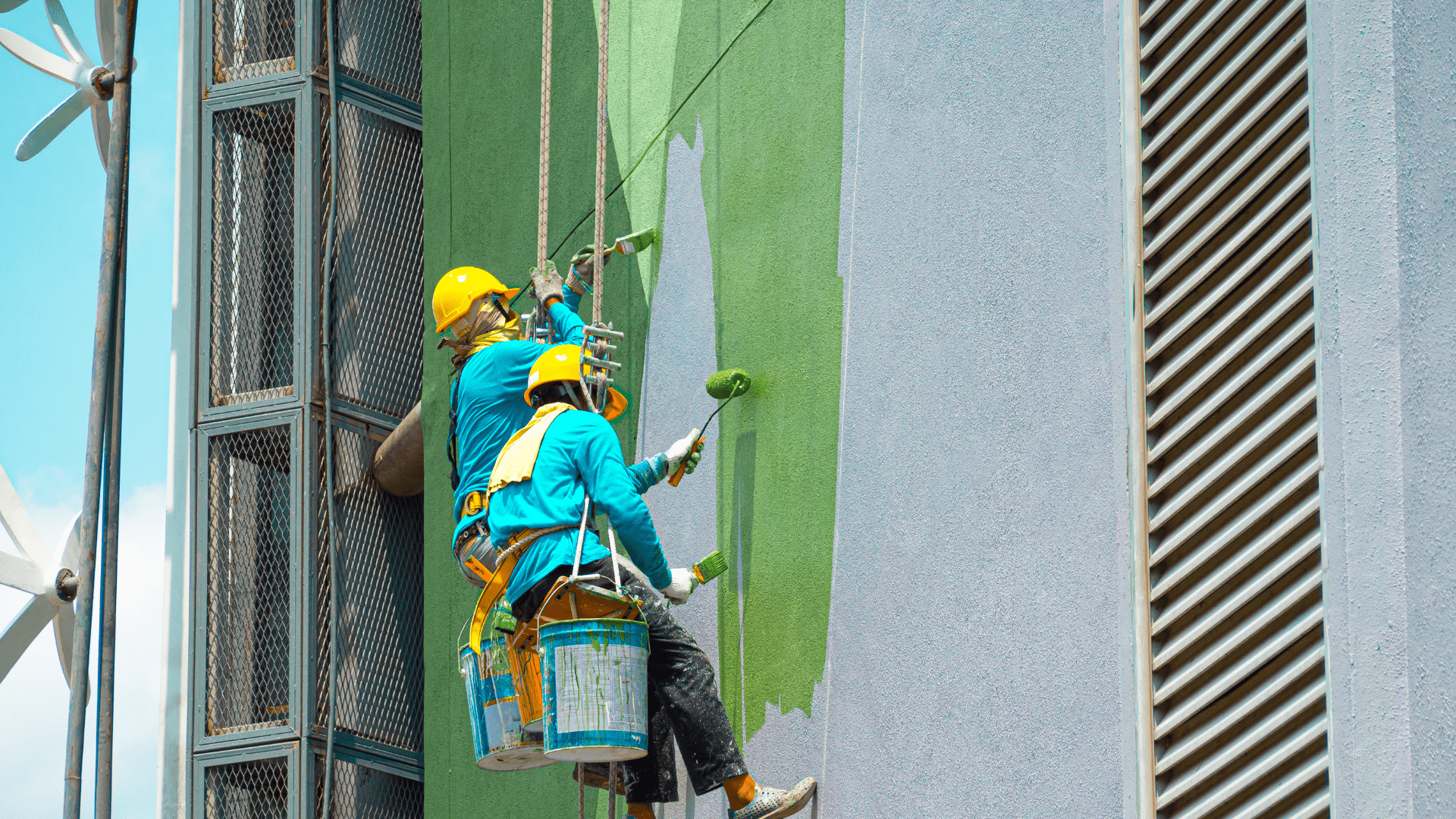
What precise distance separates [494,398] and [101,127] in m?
10.0

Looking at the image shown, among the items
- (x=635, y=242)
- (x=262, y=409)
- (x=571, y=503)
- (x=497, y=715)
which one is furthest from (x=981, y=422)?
(x=262, y=409)


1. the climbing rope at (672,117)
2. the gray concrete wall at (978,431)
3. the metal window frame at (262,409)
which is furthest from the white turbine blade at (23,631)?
the gray concrete wall at (978,431)

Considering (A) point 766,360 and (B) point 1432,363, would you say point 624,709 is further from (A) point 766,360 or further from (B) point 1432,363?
(B) point 1432,363

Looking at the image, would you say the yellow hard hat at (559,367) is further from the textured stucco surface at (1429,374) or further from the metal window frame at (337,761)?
the metal window frame at (337,761)

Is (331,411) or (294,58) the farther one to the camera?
(294,58)

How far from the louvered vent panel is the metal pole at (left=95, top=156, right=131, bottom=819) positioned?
21.9ft

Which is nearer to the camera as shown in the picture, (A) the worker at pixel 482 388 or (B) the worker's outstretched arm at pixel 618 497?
(B) the worker's outstretched arm at pixel 618 497

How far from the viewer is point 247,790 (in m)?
11.9

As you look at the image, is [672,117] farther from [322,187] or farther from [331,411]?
[322,187]

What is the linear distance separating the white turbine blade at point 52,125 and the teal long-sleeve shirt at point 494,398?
9007mm

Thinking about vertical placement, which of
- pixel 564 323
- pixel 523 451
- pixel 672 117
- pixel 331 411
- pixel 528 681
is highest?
pixel 672 117

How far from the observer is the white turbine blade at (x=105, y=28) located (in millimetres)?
15570

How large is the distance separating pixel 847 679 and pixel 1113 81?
228cm

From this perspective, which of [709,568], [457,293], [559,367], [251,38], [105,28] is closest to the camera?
[559,367]
